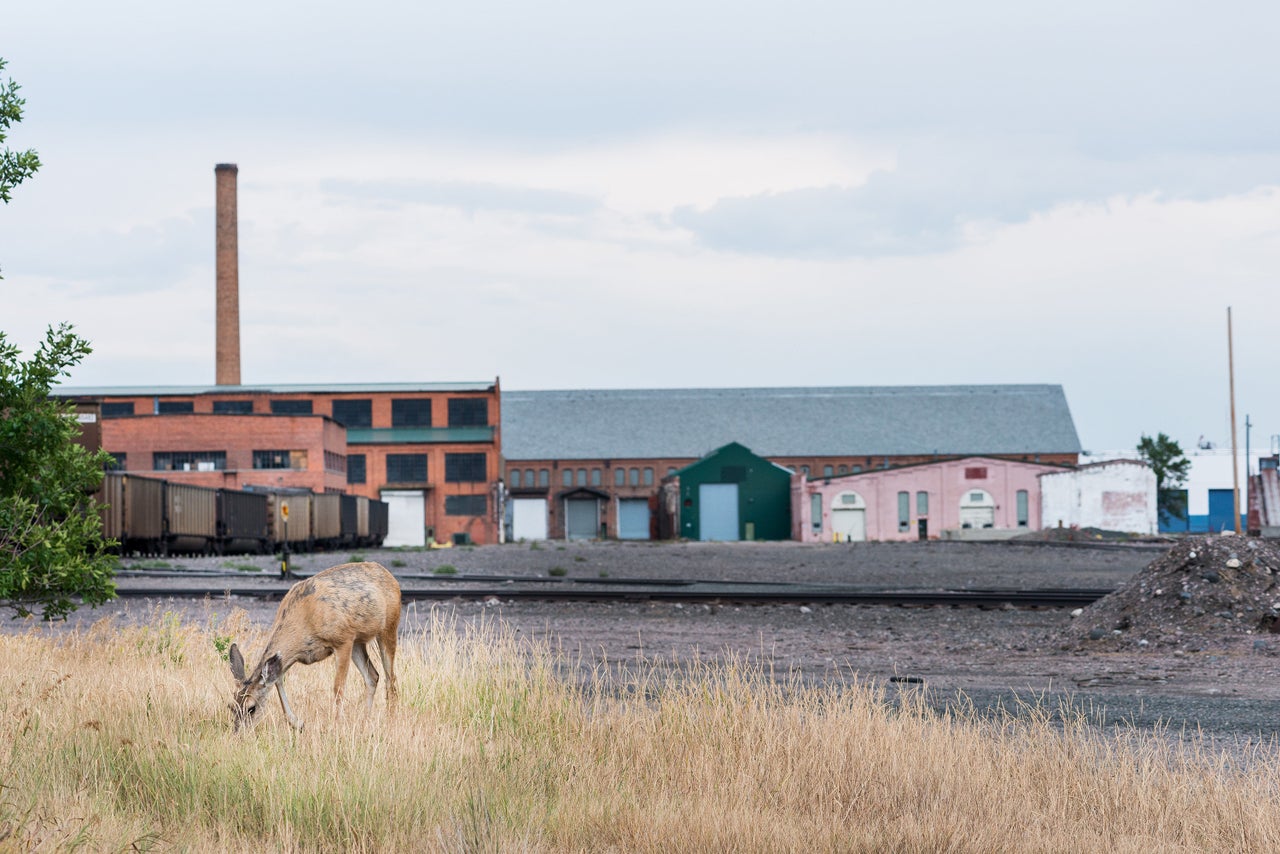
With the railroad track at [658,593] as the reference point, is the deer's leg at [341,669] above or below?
above

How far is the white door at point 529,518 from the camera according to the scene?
3457 inches

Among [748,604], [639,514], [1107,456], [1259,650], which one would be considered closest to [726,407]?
[639,514]

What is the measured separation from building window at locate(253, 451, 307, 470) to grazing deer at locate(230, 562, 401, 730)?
61.0 meters

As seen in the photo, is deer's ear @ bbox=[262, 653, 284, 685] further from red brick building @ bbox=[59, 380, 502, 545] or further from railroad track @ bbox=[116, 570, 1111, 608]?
red brick building @ bbox=[59, 380, 502, 545]

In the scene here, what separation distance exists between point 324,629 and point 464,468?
70148mm

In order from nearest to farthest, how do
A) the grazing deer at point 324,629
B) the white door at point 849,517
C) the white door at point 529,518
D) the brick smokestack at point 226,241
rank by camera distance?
the grazing deer at point 324,629, the brick smokestack at point 226,241, the white door at point 849,517, the white door at point 529,518

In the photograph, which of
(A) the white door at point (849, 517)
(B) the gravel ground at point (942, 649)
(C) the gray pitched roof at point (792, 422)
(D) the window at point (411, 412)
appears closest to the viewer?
(B) the gravel ground at point (942, 649)

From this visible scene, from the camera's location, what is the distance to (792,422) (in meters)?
96.9

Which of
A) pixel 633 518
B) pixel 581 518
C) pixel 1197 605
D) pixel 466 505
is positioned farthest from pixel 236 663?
pixel 633 518

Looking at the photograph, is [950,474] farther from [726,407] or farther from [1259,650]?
[1259,650]

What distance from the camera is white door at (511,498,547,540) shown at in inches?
3457

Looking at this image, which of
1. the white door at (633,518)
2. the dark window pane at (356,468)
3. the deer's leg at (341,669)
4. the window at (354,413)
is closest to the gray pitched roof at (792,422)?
the white door at (633,518)

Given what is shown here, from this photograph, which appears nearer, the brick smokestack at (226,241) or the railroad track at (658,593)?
the railroad track at (658,593)

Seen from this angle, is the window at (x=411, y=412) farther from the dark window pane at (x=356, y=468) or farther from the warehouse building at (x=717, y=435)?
the warehouse building at (x=717, y=435)
